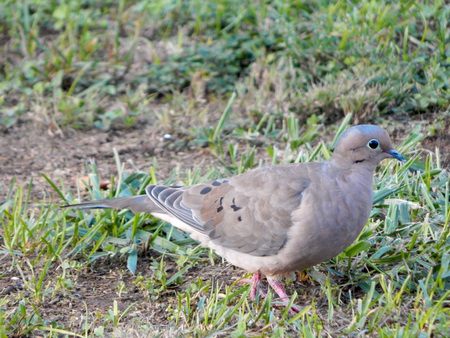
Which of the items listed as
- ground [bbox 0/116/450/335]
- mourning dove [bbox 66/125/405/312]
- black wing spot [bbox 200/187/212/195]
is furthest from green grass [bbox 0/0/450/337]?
black wing spot [bbox 200/187/212/195]

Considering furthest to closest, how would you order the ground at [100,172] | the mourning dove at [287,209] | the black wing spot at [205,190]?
1. the black wing spot at [205,190]
2. the ground at [100,172]
3. the mourning dove at [287,209]

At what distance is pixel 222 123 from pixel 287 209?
6.58ft

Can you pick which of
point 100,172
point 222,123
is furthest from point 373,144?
point 100,172

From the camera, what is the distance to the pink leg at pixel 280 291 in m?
3.47

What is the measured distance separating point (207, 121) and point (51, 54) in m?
1.94

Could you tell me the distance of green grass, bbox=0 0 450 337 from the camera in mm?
3348

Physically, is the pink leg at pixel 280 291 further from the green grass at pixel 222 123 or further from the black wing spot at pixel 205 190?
the black wing spot at pixel 205 190

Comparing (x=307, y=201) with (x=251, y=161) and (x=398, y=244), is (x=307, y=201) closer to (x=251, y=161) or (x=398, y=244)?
(x=398, y=244)

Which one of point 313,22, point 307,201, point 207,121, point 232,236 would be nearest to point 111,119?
point 207,121

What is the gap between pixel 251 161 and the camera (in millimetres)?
4668

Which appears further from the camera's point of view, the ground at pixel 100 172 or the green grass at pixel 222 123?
the ground at pixel 100 172

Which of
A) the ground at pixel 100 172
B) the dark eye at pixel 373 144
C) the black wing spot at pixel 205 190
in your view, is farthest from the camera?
the black wing spot at pixel 205 190

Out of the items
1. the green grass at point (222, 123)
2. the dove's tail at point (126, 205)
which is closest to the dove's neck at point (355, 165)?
the green grass at point (222, 123)

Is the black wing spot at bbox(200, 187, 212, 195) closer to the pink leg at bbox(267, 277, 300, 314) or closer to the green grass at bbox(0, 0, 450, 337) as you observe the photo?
the green grass at bbox(0, 0, 450, 337)
